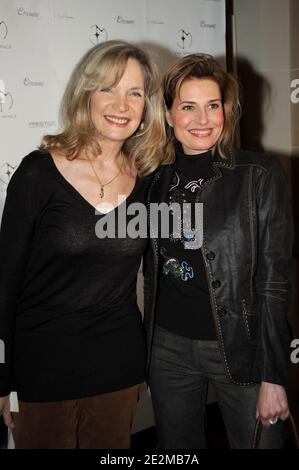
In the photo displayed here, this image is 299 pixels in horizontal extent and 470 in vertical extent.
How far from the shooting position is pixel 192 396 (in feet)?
5.50

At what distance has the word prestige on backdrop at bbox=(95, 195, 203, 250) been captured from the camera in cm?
154

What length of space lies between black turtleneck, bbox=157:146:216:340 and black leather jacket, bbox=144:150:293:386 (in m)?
0.05

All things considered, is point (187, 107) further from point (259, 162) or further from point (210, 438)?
point (210, 438)

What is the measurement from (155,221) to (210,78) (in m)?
0.51

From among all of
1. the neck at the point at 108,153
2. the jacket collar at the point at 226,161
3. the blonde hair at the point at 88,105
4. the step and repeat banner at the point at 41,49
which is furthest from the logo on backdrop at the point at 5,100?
the jacket collar at the point at 226,161

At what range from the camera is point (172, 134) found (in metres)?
1.83

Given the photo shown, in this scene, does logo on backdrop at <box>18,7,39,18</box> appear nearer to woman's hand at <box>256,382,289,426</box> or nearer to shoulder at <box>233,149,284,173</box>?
shoulder at <box>233,149,284,173</box>

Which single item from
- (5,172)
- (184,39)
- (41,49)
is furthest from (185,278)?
(184,39)

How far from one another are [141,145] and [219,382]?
852 millimetres

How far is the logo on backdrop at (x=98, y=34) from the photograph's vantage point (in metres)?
2.49

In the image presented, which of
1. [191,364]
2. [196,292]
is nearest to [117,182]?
[196,292]

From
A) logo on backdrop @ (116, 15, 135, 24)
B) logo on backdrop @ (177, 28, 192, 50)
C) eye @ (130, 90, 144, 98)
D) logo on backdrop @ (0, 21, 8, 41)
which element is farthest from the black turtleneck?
logo on backdrop @ (177, 28, 192, 50)

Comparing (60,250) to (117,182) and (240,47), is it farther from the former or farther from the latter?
(240,47)

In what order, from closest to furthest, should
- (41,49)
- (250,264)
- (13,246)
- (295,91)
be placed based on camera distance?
(13,246) → (250,264) → (41,49) → (295,91)
